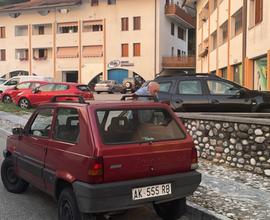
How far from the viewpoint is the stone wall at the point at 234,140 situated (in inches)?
322

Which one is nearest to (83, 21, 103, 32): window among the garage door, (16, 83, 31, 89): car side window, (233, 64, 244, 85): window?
the garage door

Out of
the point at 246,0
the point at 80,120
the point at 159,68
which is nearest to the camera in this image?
the point at 80,120

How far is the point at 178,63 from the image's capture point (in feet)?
181

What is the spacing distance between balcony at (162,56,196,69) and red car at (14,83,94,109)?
3005 centimetres

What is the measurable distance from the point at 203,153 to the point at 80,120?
4.81 metres

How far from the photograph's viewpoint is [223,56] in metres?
30.9

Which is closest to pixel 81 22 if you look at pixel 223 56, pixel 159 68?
pixel 159 68

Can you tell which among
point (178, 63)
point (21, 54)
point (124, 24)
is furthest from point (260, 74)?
point (21, 54)

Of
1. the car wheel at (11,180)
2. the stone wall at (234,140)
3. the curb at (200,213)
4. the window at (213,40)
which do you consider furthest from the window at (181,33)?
the curb at (200,213)

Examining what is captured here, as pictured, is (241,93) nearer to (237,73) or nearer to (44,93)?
(237,73)

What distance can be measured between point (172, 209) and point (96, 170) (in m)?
1.46

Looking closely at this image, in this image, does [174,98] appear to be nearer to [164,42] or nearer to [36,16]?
[164,42]

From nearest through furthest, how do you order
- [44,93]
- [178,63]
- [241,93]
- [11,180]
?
[11,180], [241,93], [44,93], [178,63]

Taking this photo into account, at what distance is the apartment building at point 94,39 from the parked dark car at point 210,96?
40255mm
